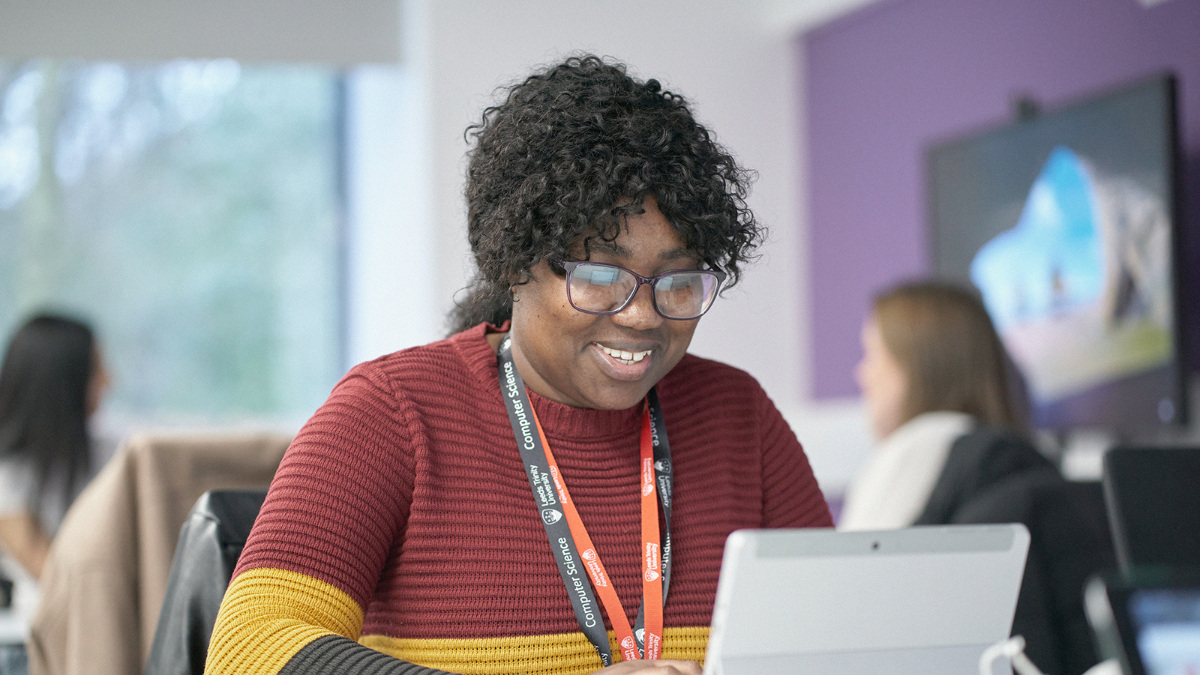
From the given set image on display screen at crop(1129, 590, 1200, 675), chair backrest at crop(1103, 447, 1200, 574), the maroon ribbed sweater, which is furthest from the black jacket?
image on display screen at crop(1129, 590, 1200, 675)

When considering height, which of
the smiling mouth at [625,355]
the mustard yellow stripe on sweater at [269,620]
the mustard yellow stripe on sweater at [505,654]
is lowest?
the mustard yellow stripe on sweater at [505,654]

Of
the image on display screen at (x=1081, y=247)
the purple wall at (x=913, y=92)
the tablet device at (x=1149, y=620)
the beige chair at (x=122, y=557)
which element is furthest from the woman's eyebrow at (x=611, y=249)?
the purple wall at (x=913, y=92)

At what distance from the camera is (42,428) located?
3375mm

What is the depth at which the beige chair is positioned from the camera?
1.79 meters

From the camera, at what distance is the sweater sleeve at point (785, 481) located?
59.9 inches

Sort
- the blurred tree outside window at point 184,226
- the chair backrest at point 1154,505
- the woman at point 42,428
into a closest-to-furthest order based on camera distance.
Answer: the chair backrest at point 1154,505, the woman at point 42,428, the blurred tree outside window at point 184,226

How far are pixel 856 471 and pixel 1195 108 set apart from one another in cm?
175

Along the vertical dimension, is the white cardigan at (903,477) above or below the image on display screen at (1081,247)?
below

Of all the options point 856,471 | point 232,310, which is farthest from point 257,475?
point 232,310

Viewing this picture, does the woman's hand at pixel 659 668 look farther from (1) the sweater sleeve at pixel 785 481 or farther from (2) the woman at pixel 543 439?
(1) the sweater sleeve at pixel 785 481

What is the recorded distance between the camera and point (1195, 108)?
3.15 meters

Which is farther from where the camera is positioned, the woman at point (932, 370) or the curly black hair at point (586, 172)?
the woman at point (932, 370)

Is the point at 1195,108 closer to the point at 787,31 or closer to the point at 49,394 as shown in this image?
the point at 787,31

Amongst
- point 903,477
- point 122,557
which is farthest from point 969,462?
point 122,557
